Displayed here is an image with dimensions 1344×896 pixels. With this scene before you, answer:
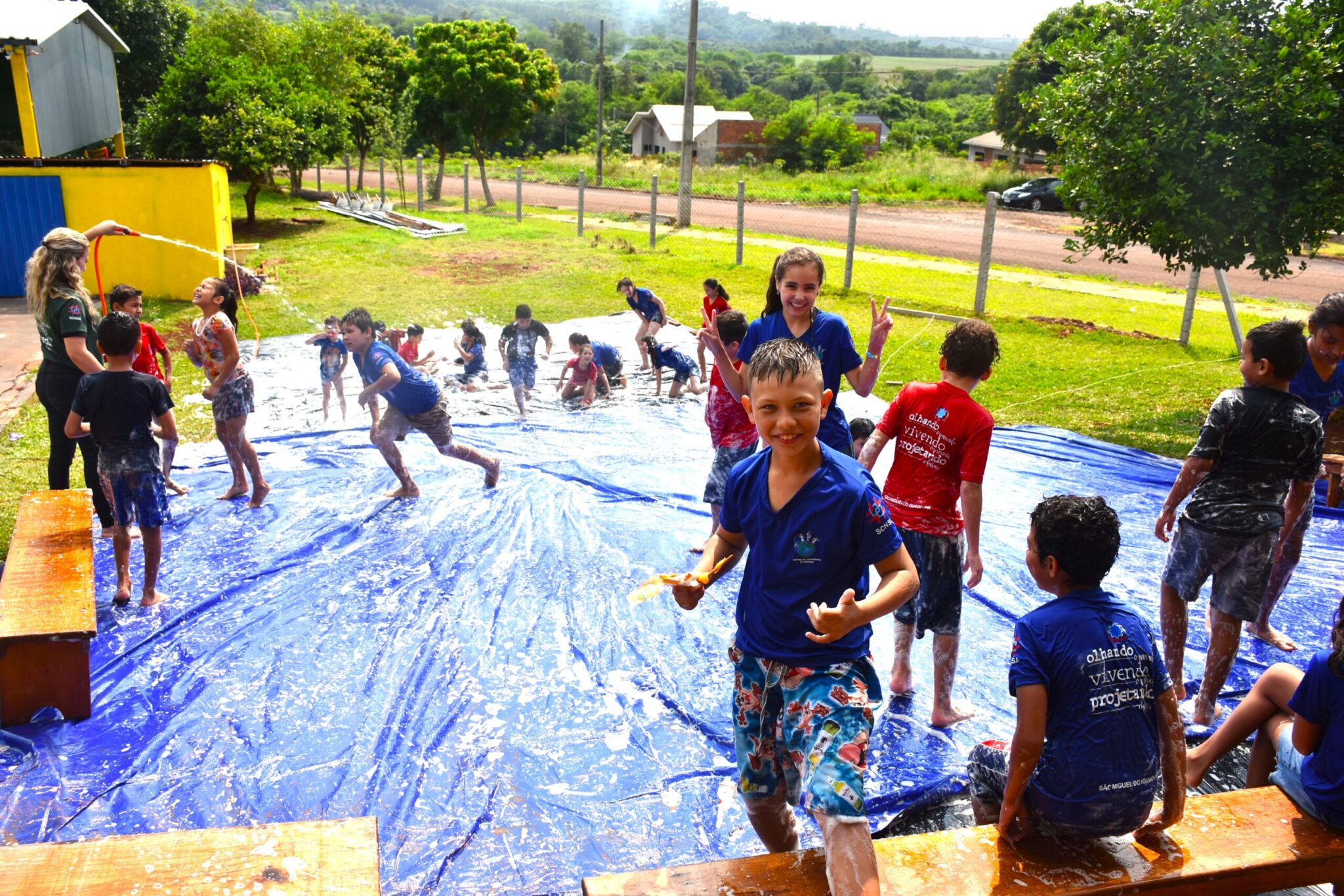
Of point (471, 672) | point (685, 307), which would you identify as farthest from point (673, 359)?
point (471, 672)

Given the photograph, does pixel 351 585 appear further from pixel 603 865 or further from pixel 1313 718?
pixel 1313 718

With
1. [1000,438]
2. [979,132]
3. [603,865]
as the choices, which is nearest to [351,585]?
[603,865]

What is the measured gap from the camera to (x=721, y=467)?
5773 millimetres

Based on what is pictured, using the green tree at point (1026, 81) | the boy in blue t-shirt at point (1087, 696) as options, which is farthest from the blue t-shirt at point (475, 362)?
the green tree at point (1026, 81)

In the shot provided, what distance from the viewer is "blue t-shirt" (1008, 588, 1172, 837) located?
276cm

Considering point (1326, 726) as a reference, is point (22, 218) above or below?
above

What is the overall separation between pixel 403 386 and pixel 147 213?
878 centimetres

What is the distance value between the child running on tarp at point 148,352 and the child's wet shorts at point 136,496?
0.68 metres

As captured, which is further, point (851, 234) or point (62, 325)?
point (851, 234)

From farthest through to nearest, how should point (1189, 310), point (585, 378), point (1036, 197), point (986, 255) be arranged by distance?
1. point (1036, 197)
2. point (986, 255)
3. point (1189, 310)
4. point (585, 378)

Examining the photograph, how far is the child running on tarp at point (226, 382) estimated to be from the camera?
653 cm

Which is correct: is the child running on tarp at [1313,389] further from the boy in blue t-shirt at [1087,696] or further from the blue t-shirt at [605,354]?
the blue t-shirt at [605,354]

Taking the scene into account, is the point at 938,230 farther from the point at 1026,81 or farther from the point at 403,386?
the point at 403,386

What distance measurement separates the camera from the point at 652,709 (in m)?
4.39
